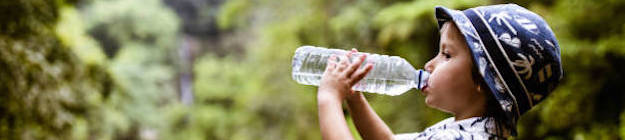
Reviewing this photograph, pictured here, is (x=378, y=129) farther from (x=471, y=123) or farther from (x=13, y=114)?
(x=13, y=114)

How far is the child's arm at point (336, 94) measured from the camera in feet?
3.09

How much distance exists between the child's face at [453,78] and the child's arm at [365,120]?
16 centimetres

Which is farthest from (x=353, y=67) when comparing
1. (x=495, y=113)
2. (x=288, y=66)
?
(x=288, y=66)

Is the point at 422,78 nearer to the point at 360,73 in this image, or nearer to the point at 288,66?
the point at 360,73

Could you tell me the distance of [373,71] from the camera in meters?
1.22

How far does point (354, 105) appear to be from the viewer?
3.79ft

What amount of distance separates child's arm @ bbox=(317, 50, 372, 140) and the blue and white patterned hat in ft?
0.66

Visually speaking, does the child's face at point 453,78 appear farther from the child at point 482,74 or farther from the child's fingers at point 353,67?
the child's fingers at point 353,67

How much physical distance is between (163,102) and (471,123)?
13596mm

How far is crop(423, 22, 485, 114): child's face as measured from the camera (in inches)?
39.0

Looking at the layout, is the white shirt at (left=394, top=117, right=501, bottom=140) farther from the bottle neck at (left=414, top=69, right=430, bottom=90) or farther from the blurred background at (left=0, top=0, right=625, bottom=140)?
the blurred background at (left=0, top=0, right=625, bottom=140)

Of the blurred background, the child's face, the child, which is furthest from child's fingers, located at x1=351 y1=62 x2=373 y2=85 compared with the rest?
the blurred background

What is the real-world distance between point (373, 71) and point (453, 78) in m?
0.26

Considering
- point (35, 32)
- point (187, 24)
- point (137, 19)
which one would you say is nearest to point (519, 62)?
point (35, 32)
